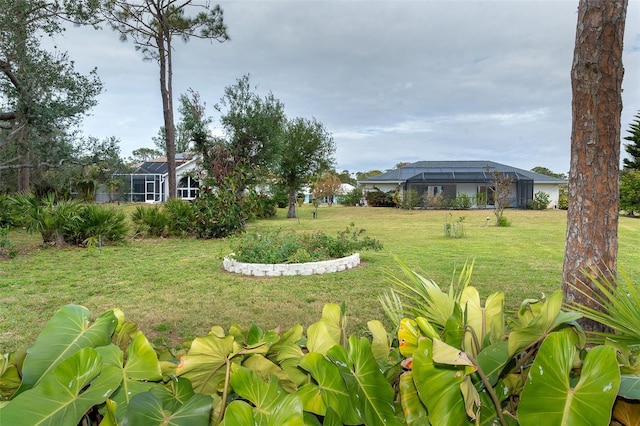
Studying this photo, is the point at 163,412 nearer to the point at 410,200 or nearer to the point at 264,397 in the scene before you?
the point at 264,397

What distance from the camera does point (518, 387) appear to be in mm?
755

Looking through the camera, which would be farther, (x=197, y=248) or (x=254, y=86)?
(x=254, y=86)

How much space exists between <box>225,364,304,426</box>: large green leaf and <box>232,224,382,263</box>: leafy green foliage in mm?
6735

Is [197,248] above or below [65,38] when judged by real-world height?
below

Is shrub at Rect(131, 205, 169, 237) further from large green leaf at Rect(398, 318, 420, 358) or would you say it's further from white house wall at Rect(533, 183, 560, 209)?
white house wall at Rect(533, 183, 560, 209)

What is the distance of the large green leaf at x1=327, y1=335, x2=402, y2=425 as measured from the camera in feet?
2.45

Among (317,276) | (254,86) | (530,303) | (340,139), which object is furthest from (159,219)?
(340,139)

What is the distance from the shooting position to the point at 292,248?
787 centimetres

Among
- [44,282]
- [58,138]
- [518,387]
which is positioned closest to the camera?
[518,387]

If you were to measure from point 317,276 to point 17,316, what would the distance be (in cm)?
423

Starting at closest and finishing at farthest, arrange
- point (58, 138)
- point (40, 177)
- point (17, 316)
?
1. point (17, 316)
2. point (58, 138)
3. point (40, 177)

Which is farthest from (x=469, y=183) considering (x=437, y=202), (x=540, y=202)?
(x=540, y=202)

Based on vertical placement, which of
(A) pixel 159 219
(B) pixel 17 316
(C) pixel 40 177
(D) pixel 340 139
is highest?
(D) pixel 340 139

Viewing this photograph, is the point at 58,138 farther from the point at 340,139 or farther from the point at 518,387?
the point at 340,139
